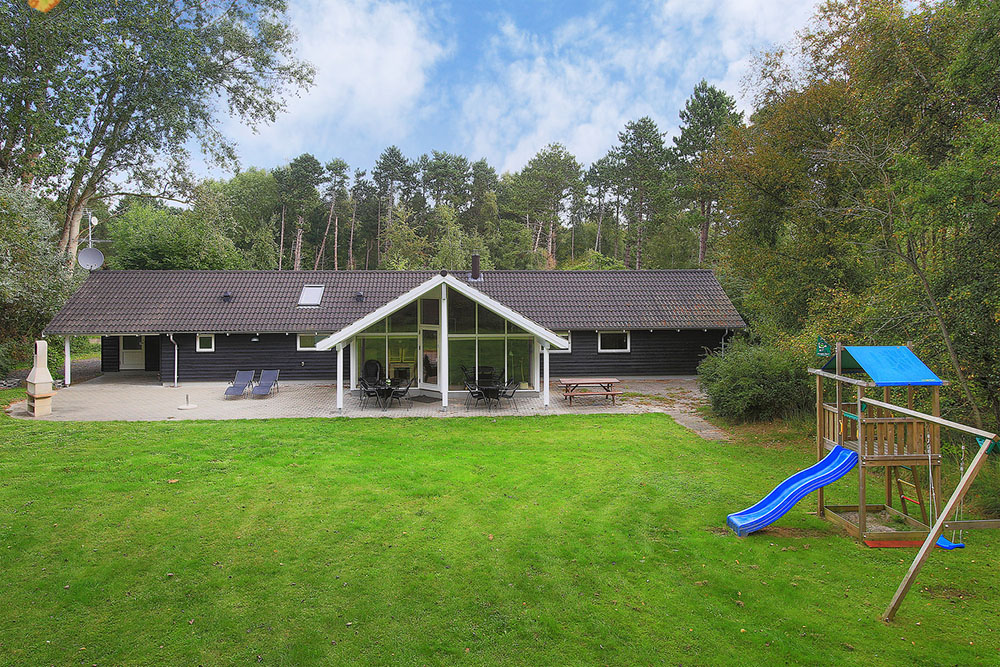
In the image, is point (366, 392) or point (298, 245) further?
point (298, 245)

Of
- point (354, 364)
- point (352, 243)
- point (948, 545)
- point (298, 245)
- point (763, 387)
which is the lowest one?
point (948, 545)

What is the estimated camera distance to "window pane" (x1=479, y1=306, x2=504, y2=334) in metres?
16.2

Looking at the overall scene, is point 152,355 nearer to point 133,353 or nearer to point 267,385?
point 133,353

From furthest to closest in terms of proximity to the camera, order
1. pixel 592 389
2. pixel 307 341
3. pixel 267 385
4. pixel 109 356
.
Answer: pixel 109 356
pixel 307 341
pixel 267 385
pixel 592 389

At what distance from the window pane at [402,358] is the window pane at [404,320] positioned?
0.97ft

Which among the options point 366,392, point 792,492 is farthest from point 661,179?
point 792,492

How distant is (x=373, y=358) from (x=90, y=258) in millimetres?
14341

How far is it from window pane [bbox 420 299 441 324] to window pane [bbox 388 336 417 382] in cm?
82

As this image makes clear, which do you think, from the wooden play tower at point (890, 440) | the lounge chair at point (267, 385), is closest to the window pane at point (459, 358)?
the lounge chair at point (267, 385)

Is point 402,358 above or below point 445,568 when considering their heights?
above

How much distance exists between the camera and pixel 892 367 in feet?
22.6

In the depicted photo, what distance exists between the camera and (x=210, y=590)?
547cm

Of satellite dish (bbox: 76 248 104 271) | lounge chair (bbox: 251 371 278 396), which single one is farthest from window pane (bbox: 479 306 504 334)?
satellite dish (bbox: 76 248 104 271)

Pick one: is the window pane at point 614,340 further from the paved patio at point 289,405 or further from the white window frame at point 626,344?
the paved patio at point 289,405
